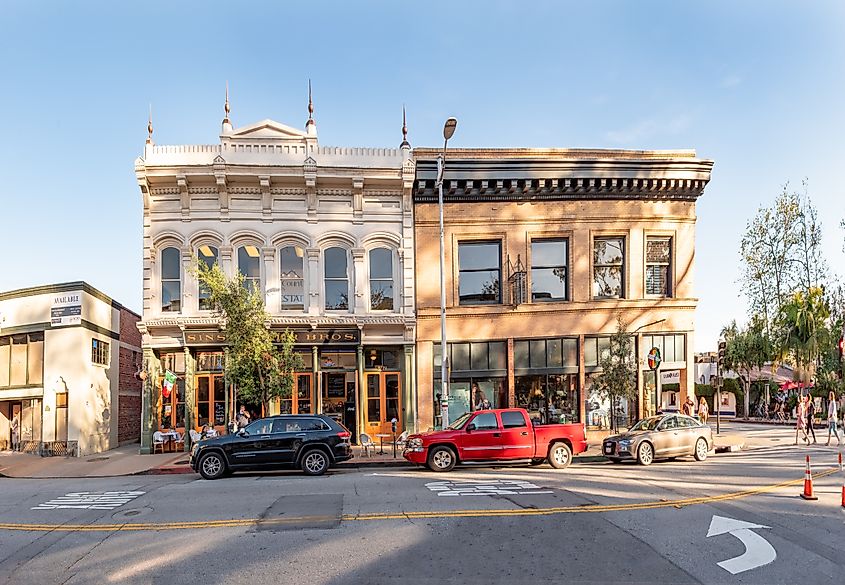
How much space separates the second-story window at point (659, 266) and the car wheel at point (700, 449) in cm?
803

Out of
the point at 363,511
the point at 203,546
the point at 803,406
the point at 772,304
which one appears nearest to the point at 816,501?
the point at 363,511

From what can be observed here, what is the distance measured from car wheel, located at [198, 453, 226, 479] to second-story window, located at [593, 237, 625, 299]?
1536 centimetres

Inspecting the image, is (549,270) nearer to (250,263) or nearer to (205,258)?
(250,263)

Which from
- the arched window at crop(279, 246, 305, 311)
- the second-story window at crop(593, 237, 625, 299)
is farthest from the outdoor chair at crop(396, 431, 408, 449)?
the second-story window at crop(593, 237, 625, 299)

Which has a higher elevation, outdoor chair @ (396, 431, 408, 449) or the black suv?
the black suv

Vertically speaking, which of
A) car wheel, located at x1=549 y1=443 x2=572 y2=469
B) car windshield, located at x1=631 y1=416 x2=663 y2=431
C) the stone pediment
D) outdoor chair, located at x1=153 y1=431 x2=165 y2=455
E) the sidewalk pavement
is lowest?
the sidewalk pavement

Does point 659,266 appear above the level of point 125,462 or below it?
above

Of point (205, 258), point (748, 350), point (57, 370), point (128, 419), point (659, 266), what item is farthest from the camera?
point (748, 350)

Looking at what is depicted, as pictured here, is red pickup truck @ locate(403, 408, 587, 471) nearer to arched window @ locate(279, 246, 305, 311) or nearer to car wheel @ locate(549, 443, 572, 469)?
car wheel @ locate(549, 443, 572, 469)

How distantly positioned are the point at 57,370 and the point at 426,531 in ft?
61.2

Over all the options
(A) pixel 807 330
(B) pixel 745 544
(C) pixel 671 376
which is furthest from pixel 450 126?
(A) pixel 807 330

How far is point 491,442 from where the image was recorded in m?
16.2

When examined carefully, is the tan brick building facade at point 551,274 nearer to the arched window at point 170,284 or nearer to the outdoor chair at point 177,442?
the outdoor chair at point 177,442

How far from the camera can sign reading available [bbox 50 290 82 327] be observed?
73.8ft
